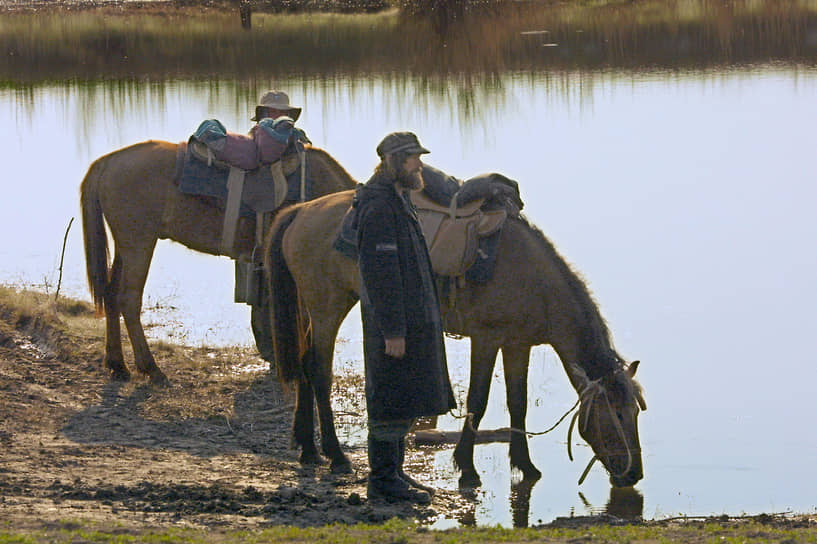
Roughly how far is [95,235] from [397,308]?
12.5ft

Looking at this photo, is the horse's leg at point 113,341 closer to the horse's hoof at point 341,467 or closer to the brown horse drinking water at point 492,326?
the brown horse drinking water at point 492,326

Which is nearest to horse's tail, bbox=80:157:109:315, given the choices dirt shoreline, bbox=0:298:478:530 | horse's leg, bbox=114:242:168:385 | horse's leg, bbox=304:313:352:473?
horse's leg, bbox=114:242:168:385

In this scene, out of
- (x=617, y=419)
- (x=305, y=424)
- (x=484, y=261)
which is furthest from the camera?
(x=305, y=424)

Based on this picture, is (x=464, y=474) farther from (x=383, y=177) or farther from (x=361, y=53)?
(x=361, y=53)

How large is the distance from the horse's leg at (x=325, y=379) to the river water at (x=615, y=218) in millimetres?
621

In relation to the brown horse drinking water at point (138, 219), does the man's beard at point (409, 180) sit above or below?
above

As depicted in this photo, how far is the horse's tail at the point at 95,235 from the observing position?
373 inches

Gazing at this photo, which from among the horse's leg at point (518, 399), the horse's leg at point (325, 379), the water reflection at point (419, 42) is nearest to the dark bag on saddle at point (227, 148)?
the horse's leg at point (325, 379)

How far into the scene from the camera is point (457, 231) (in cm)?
738

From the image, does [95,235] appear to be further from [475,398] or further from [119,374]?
[475,398]

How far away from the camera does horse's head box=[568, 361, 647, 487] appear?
7.16 meters

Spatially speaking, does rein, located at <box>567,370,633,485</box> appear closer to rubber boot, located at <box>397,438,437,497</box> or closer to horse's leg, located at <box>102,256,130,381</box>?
rubber boot, located at <box>397,438,437,497</box>

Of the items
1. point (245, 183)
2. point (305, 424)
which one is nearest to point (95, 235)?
point (245, 183)

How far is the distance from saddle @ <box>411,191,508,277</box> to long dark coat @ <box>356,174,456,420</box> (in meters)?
0.74
